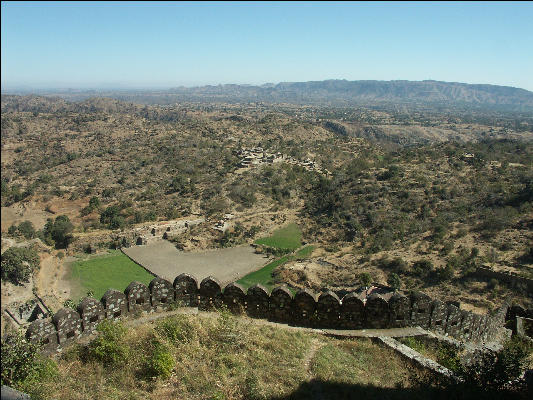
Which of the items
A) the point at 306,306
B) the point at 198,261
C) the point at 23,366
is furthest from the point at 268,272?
the point at 23,366

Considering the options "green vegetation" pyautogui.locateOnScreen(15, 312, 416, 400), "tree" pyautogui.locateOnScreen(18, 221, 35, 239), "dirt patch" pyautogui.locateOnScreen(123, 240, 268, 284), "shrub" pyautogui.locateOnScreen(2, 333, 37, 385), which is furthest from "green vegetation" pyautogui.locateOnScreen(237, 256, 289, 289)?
"shrub" pyautogui.locateOnScreen(2, 333, 37, 385)

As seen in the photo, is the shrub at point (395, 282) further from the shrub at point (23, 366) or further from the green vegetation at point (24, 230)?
the green vegetation at point (24, 230)

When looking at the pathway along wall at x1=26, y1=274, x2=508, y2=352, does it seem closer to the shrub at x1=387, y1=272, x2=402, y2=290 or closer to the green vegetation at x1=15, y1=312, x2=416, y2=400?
the green vegetation at x1=15, y1=312, x2=416, y2=400

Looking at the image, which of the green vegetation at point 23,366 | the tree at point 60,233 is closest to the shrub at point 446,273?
the green vegetation at point 23,366

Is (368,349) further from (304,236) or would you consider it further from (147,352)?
(304,236)

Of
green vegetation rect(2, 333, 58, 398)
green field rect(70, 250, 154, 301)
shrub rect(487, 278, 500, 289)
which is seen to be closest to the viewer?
green vegetation rect(2, 333, 58, 398)

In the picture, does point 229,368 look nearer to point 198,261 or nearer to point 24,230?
point 198,261

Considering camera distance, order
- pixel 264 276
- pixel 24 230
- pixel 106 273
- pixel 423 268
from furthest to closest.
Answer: pixel 24 230 < pixel 106 273 < pixel 264 276 < pixel 423 268

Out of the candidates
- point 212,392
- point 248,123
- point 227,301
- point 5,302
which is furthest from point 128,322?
point 248,123
